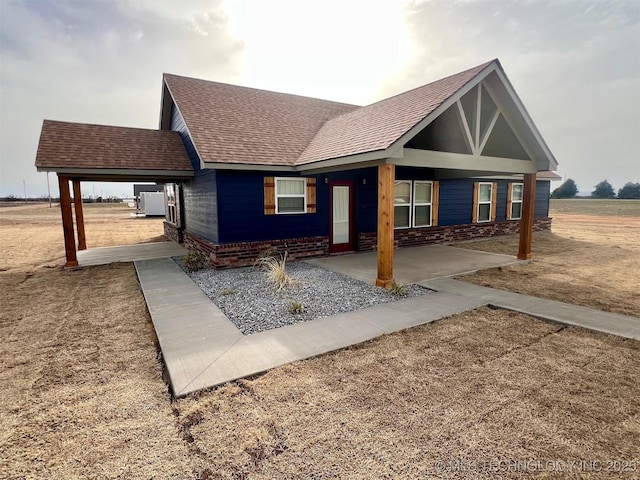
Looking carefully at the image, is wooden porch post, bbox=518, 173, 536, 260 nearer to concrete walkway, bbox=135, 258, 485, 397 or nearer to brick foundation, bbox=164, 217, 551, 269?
brick foundation, bbox=164, 217, 551, 269

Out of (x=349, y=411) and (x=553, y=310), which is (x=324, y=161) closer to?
(x=553, y=310)

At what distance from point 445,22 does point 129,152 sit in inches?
478

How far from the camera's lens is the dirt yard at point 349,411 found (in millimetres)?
2336

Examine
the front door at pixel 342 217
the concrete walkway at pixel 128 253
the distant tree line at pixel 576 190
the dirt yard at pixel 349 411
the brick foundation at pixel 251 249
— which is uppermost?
the distant tree line at pixel 576 190

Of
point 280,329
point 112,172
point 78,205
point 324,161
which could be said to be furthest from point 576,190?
point 78,205

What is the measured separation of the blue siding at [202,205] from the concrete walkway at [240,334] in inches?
114

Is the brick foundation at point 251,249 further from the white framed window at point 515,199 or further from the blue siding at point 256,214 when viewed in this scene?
the white framed window at point 515,199

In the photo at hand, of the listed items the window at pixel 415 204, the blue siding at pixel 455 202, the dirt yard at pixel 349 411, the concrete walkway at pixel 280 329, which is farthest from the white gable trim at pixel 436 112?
the blue siding at pixel 455 202

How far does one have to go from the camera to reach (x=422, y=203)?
12148mm

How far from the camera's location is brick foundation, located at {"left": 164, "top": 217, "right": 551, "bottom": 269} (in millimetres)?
8820

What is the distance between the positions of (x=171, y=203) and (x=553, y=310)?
14622 millimetres

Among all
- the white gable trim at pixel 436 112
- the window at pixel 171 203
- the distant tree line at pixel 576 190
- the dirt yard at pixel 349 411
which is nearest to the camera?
the dirt yard at pixel 349 411

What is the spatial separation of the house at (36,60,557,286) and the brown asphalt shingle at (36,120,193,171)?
55 millimetres

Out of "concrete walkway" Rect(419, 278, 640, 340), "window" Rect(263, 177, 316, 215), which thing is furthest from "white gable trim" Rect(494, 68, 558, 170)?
"window" Rect(263, 177, 316, 215)
